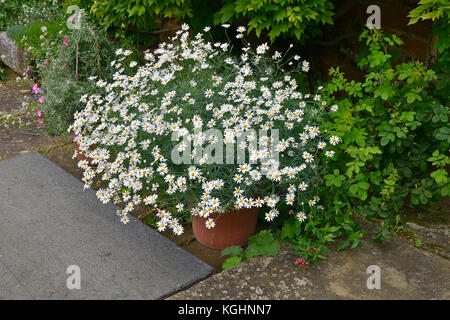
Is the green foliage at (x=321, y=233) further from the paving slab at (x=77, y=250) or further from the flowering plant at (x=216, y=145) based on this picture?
the paving slab at (x=77, y=250)

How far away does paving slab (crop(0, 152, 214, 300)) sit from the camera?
248 centimetres

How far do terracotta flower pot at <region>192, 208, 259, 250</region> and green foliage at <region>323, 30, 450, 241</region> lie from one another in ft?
1.60

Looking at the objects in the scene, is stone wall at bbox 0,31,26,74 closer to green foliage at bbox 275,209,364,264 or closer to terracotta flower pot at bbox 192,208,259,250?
terracotta flower pot at bbox 192,208,259,250

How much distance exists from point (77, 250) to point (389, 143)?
1.98 meters

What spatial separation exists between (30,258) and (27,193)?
80 centimetres

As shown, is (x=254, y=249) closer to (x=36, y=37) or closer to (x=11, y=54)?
(x=36, y=37)

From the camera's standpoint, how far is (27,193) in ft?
11.1

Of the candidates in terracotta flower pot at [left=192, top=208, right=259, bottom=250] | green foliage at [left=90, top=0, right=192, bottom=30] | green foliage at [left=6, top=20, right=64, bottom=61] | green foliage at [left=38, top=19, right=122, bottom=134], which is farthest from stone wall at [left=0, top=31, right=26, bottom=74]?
terracotta flower pot at [left=192, top=208, right=259, bottom=250]

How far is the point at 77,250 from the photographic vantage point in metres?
2.78

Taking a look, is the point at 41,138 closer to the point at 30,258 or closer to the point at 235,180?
the point at 30,258

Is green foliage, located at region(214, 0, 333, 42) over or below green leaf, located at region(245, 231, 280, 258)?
over

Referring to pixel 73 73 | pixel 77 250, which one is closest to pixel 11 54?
pixel 73 73

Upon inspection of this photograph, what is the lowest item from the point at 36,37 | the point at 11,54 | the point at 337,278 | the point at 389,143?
the point at 337,278

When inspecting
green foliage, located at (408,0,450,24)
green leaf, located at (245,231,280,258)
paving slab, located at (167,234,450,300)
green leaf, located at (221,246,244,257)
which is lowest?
paving slab, located at (167,234,450,300)
